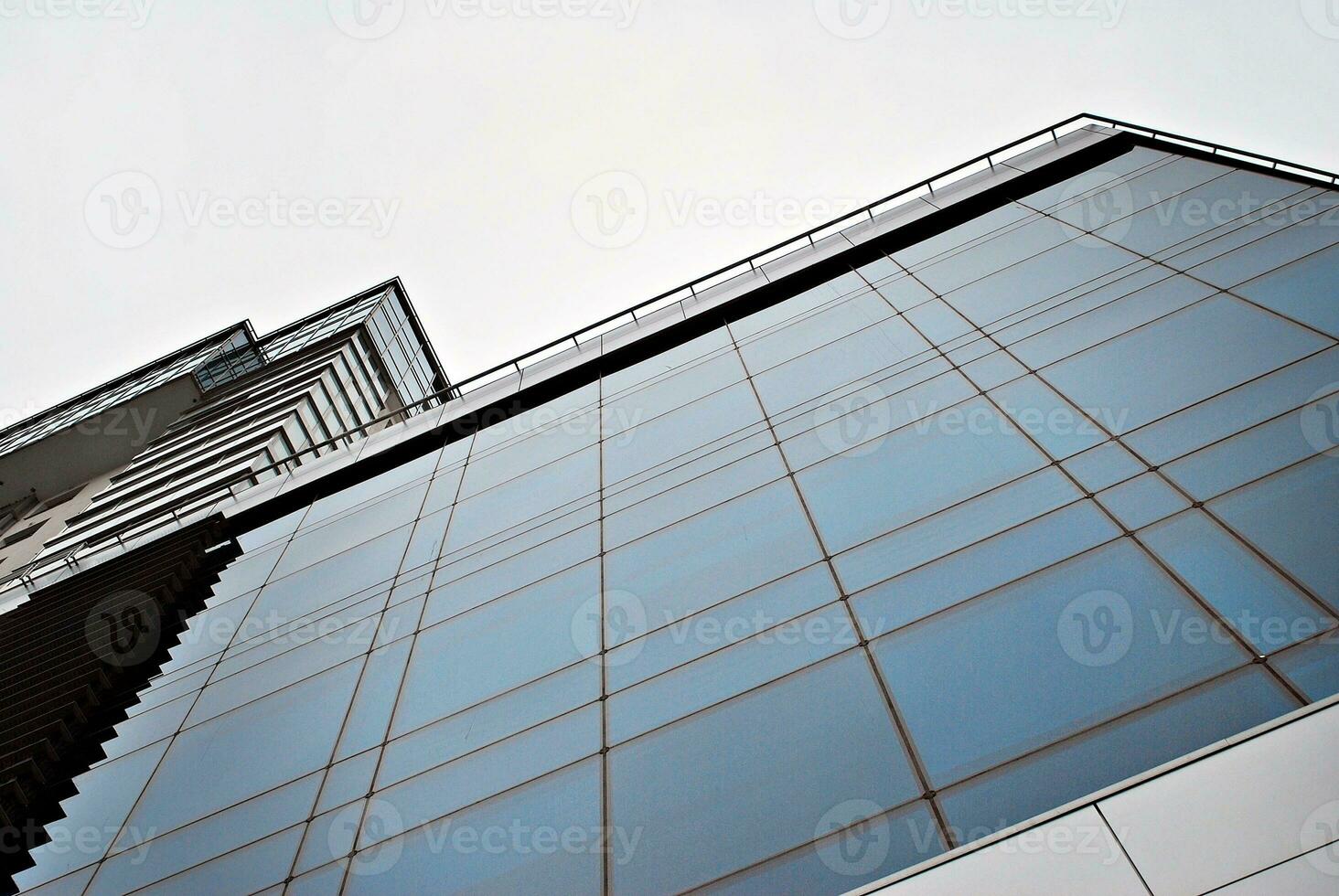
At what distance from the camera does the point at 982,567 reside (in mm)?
7758

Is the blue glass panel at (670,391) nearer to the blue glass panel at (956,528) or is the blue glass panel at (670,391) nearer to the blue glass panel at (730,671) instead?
the blue glass panel at (956,528)

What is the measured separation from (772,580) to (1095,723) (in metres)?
3.49

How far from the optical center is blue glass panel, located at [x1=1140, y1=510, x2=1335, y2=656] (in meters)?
5.89

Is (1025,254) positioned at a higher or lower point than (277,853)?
higher

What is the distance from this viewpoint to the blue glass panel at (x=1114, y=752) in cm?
559

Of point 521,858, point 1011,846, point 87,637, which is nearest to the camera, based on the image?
point 1011,846

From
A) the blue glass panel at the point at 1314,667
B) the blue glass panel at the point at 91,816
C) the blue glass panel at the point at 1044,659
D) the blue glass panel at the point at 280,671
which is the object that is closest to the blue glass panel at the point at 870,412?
the blue glass panel at the point at 1044,659

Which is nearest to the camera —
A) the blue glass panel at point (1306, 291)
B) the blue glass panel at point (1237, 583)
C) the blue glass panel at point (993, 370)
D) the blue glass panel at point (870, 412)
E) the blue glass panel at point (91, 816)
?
the blue glass panel at point (1237, 583)

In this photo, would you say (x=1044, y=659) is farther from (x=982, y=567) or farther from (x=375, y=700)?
(x=375, y=700)

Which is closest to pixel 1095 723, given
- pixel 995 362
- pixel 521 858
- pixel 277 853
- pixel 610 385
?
pixel 521 858

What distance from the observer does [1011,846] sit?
17.6 feet

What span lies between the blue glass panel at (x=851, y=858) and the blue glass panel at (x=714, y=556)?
3.23 m

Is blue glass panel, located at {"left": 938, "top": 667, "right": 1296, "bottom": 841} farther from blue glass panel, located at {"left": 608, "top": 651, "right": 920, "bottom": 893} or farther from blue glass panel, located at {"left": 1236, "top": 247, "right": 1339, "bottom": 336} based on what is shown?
blue glass panel, located at {"left": 1236, "top": 247, "right": 1339, "bottom": 336}

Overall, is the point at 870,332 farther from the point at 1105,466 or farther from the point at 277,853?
the point at 277,853
